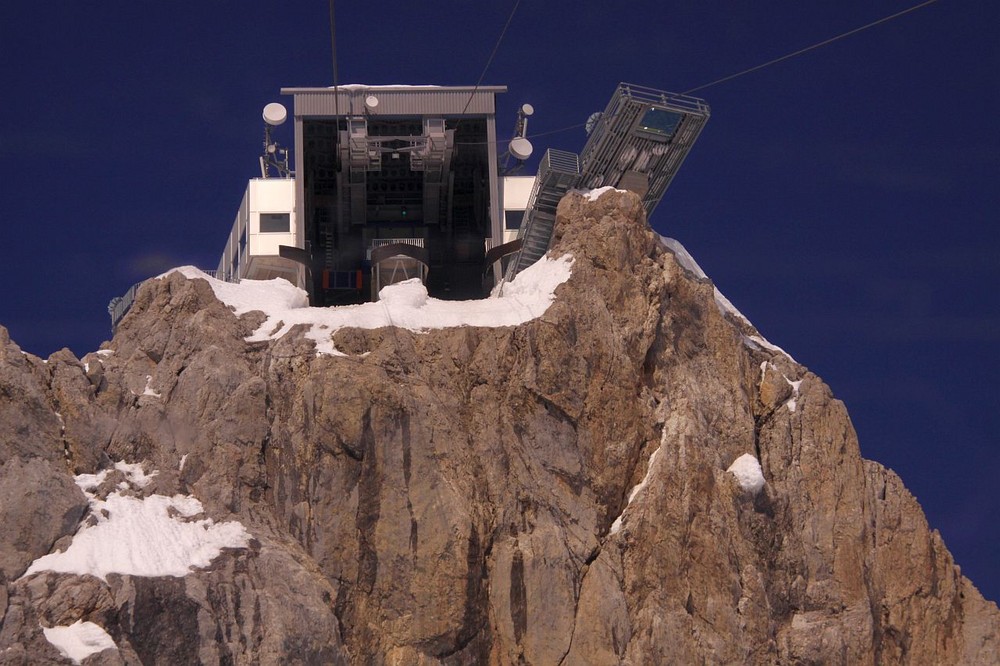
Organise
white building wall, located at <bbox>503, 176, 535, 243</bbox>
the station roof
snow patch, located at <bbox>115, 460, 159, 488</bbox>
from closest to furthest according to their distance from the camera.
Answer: snow patch, located at <bbox>115, 460, 159, 488</bbox>
the station roof
white building wall, located at <bbox>503, 176, 535, 243</bbox>

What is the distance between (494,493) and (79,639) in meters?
17.7

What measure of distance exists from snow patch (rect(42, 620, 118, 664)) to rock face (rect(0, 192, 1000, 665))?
0.77 m

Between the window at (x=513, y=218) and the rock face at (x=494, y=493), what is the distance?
1664 centimetres

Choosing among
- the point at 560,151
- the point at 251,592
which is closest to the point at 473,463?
the point at 251,592

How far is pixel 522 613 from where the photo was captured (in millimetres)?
75500

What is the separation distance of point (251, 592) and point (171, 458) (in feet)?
25.3

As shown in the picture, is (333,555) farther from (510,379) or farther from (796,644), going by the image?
(796,644)

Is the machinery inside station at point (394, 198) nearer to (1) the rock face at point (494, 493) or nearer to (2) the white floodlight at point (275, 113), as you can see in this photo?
(2) the white floodlight at point (275, 113)

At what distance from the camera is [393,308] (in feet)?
279

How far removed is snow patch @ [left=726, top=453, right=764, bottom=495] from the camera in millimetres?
80312

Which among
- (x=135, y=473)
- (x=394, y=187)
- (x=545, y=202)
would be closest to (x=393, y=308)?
(x=135, y=473)

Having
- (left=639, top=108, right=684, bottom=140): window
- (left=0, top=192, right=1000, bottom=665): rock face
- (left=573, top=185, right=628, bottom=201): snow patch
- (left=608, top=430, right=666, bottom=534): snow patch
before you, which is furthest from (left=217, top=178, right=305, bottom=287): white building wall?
(left=608, top=430, right=666, bottom=534): snow patch

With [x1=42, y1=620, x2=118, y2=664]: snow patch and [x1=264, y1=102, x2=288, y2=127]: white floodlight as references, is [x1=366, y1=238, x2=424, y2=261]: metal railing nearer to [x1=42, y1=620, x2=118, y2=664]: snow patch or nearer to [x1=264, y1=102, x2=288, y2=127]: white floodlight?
[x1=264, y1=102, x2=288, y2=127]: white floodlight

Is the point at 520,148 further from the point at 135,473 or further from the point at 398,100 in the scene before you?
the point at 135,473
